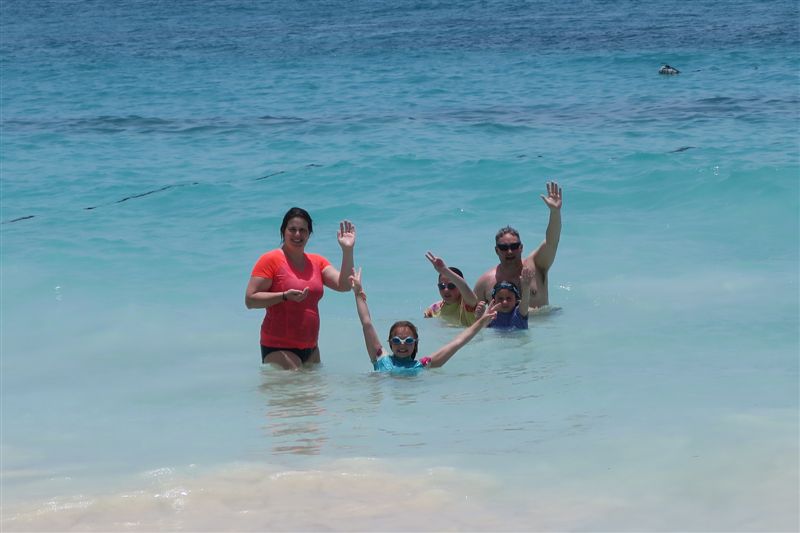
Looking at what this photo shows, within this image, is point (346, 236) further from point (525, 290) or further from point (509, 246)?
point (509, 246)

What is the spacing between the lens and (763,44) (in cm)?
2453

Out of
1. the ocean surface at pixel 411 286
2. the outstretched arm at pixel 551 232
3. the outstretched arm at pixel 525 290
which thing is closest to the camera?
the ocean surface at pixel 411 286

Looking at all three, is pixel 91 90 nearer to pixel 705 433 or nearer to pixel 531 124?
pixel 531 124

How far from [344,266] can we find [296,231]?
0.37 m

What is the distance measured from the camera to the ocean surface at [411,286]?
519cm

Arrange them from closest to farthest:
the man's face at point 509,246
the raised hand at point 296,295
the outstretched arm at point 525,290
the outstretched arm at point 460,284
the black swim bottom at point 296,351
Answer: the raised hand at point 296,295
the black swim bottom at point 296,351
the outstretched arm at point 525,290
the outstretched arm at point 460,284
the man's face at point 509,246

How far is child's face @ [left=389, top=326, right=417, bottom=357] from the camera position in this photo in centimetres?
699

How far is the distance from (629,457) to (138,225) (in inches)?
354

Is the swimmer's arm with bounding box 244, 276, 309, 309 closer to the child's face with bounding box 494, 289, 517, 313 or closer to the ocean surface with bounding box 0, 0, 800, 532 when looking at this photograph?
the ocean surface with bounding box 0, 0, 800, 532

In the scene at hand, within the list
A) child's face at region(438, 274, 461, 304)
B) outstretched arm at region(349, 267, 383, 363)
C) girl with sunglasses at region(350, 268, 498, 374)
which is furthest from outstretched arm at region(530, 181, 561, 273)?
outstretched arm at region(349, 267, 383, 363)

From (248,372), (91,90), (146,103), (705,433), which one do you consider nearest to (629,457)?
(705,433)

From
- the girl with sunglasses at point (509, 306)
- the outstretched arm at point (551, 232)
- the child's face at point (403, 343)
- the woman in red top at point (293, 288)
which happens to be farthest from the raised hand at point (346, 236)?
the outstretched arm at point (551, 232)

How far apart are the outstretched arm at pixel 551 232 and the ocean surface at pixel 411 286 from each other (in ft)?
1.59

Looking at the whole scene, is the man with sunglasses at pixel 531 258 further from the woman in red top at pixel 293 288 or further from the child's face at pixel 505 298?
the woman in red top at pixel 293 288
